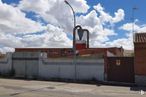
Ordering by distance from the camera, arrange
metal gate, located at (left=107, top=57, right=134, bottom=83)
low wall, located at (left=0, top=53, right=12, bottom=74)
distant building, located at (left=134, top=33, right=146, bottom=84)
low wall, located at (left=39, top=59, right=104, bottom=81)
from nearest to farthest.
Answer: distant building, located at (left=134, top=33, right=146, bottom=84)
metal gate, located at (left=107, top=57, right=134, bottom=83)
low wall, located at (left=39, top=59, right=104, bottom=81)
low wall, located at (left=0, top=53, right=12, bottom=74)

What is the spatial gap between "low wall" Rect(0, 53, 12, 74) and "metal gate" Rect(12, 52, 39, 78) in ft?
2.42

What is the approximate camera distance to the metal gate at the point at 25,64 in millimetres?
44938

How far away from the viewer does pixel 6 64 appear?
48.4m

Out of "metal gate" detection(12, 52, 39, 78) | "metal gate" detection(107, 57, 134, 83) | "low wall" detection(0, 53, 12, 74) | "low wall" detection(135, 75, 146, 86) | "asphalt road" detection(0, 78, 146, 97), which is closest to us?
"asphalt road" detection(0, 78, 146, 97)

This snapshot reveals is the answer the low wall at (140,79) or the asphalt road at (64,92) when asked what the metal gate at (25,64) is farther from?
the asphalt road at (64,92)

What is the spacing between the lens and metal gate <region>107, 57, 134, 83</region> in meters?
36.2

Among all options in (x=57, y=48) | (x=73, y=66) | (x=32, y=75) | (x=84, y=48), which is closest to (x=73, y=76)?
(x=73, y=66)

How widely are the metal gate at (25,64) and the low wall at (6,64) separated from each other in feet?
2.42

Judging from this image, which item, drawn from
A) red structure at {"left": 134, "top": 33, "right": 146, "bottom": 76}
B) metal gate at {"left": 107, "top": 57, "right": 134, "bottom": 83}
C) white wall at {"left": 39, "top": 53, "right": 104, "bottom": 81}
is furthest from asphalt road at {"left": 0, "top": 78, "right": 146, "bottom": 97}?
white wall at {"left": 39, "top": 53, "right": 104, "bottom": 81}

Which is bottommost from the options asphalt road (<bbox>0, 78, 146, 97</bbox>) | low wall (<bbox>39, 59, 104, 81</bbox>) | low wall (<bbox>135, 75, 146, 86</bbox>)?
asphalt road (<bbox>0, 78, 146, 97</bbox>)

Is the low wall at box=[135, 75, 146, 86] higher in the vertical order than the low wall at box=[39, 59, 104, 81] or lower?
lower

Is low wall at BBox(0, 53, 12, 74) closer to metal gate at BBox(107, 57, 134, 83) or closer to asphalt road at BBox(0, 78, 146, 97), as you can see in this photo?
metal gate at BBox(107, 57, 134, 83)

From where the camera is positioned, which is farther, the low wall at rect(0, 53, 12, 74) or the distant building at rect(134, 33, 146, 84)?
the low wall at rect(0, 53, 12, 74)

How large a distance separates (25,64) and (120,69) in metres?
14.4
